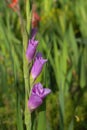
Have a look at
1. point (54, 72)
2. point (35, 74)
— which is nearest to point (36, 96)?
point (35, 74)

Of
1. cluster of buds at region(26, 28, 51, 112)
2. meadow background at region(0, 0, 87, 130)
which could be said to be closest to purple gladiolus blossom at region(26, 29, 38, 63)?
cluster of buds at region(26, 28, 51, 112)

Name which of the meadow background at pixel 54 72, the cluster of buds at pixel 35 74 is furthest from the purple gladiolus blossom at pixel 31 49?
the meadow background at pixel 54 72

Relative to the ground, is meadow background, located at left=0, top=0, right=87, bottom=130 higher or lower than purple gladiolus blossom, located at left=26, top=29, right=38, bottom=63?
lower

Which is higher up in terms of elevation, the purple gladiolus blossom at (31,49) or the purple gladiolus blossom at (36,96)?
the purple gladiolus blossom at (31,49)

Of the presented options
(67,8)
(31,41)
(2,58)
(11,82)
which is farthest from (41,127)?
(67,8)

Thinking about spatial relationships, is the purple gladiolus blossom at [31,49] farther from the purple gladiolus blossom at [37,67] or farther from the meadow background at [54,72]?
the meadow background at [54,72]

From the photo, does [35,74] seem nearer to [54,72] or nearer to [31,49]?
[31,49]

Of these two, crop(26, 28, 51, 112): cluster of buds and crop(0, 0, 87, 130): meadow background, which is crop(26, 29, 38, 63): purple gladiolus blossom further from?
crop(0, 0, 87, 130): meadow background

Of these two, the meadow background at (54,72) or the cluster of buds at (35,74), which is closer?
the cluster of buds at (35,74)
